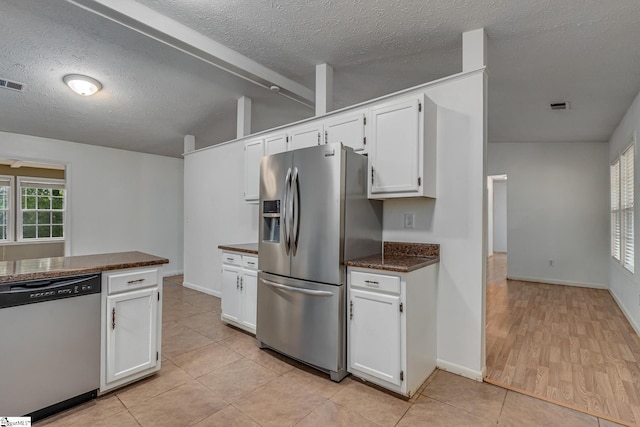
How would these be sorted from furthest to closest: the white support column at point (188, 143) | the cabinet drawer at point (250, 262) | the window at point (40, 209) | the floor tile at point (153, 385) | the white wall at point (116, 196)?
the window at point (40, 209)
the white support column at point (188, 143)
the white wall at point (116, 196)
the cabinet drawer at point (250, 262)
the floor tile at point (153, 385)

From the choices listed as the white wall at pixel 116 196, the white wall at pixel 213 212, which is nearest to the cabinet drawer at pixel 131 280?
the white wall at pixel 213 212

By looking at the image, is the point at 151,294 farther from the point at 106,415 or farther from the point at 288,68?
the point at 288,68

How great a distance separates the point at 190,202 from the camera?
5410 millimetres

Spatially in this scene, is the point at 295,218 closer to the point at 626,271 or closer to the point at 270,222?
the point at 270,222

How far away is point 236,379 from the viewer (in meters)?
2.39

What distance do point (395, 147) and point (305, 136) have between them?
1166mm

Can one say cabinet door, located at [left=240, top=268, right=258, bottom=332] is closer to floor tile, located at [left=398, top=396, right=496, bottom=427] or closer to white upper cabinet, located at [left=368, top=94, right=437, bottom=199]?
white upper cabinet, located at [left=368, top=94, right=437, bottom=199]

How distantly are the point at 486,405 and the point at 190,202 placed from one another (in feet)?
16.3

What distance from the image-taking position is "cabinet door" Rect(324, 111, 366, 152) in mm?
2770

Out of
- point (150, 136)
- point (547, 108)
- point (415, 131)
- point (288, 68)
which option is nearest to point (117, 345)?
point (415, 131)

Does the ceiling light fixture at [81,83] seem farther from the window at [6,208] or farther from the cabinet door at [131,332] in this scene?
the window at [6,208]

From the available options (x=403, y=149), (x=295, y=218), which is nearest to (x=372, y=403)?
(x=295, y=218)

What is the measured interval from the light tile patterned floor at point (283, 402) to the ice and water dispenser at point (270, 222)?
107cm

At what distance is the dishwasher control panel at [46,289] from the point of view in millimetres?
1737
